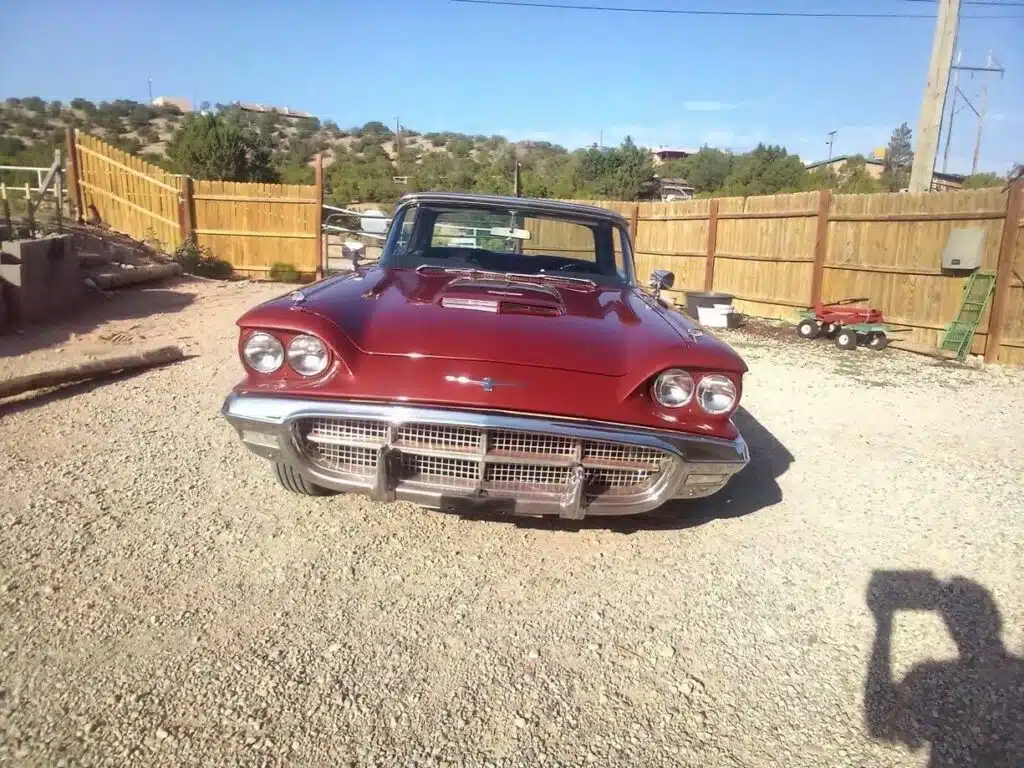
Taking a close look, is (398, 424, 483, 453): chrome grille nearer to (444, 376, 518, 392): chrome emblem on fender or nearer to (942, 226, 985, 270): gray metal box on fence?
(444, 376, 518, 392): chrome emblem on fender

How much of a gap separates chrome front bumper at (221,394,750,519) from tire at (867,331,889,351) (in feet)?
Result: 25.0

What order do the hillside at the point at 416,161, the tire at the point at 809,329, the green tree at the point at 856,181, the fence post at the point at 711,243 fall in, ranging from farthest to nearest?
the hillside at the point at 416,161 < the green tree at the point at 856,181 < the fence post at the point at 711,243 < the tire at the point at 809,329

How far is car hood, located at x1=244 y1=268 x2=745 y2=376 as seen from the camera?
2.63 m

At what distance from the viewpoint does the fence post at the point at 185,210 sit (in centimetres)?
1422

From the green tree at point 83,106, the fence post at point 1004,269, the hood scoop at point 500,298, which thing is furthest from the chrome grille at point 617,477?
the green tree at point 83,106

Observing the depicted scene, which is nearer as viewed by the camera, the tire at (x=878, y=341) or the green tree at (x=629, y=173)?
the tire at (x=878, y=341)

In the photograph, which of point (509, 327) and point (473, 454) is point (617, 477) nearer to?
point (473, 454)

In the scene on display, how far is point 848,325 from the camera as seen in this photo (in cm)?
930

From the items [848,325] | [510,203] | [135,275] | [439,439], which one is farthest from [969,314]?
[135,275]

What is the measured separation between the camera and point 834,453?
15.2ft

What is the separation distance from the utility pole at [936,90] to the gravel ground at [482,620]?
8.32 meters

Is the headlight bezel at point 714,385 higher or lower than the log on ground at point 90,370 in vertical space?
higher

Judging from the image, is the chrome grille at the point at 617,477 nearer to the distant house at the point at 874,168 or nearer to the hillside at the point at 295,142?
the hillside at the point at 295,142

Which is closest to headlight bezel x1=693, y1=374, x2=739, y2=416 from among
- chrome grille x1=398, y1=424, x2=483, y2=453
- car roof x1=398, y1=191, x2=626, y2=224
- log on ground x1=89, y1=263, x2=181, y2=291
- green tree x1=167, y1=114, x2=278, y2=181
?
chrome grille x1=398, y1=424, x2=483, y2=453
